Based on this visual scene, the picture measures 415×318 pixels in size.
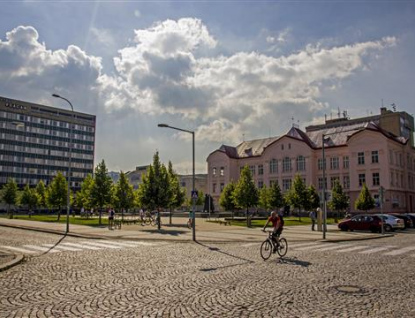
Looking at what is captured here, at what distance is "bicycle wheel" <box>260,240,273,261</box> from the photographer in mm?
14791

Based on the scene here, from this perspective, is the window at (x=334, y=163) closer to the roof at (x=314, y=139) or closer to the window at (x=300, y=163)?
the roof at (x=314, y=139)

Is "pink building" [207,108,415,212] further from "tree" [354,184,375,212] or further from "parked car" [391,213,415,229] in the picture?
"parked car" [391,213,415,229]

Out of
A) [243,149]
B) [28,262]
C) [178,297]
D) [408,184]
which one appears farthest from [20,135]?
[178,297]

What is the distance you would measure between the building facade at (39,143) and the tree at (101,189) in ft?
254

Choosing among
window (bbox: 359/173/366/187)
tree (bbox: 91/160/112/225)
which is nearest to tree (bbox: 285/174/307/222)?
window (bbox: 359/173/366/187)

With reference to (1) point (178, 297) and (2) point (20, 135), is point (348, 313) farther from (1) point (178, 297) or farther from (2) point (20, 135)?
(2) point (20, 135)

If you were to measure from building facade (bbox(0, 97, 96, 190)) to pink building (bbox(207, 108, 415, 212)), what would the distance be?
58580 mm

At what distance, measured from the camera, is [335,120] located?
361ft

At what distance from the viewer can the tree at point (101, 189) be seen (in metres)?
43.0

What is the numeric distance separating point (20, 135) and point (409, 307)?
123 meters

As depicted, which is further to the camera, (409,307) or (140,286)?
(140,286)

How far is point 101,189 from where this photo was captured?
142ft

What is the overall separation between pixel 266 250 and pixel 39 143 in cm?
11833

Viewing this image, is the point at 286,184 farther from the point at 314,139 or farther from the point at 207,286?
the point at 207,286
